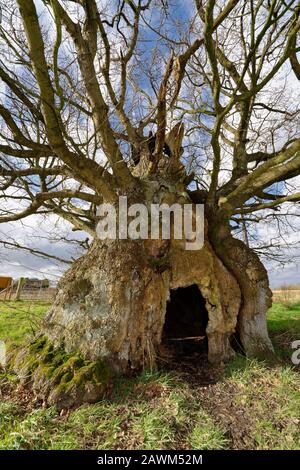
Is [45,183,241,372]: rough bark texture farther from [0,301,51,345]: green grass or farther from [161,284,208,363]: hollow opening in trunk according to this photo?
[0,301,51,345]: green grass

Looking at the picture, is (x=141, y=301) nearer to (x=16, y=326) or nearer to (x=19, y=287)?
(x=16, y=326)

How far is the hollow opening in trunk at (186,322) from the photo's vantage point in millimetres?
5826


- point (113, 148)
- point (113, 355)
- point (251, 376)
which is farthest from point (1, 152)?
point (251, 376)

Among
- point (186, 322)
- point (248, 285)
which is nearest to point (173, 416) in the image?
point (248, 285)

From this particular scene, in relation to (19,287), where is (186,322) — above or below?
below

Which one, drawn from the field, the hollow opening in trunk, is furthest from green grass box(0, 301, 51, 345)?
the hollow opening in trunk

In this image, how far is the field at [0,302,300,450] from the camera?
2.98 metres

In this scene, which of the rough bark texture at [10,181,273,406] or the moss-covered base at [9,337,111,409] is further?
the rough bark texture at [10,181,273,406]

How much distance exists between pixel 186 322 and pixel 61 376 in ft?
11.8

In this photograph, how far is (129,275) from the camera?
4508mm

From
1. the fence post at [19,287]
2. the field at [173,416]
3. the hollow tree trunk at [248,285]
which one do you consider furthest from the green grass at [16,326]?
A: the fence post at [19,287]

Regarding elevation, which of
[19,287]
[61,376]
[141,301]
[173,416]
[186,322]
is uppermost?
[141,301]

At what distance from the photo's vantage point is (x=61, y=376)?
12.1ft

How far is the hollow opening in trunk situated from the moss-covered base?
6.99 ft
